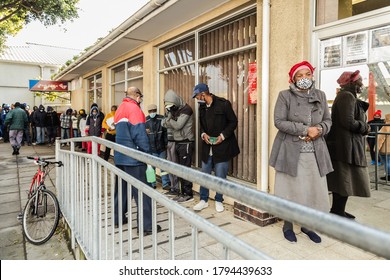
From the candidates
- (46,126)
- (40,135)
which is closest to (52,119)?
(46,126)

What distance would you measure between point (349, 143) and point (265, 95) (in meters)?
1.11

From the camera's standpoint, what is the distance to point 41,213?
4176mm

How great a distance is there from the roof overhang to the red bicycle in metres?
2.85

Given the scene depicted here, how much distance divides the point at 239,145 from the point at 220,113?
0.68m

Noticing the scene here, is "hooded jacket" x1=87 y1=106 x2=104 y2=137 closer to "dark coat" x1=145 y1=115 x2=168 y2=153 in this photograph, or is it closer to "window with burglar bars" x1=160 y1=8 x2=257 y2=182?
"dark coat" x1=145 y1=115 x2=168 y2=153

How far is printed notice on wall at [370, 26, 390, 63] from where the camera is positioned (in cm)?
305

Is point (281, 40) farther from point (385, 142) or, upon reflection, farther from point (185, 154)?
point (385, 142)

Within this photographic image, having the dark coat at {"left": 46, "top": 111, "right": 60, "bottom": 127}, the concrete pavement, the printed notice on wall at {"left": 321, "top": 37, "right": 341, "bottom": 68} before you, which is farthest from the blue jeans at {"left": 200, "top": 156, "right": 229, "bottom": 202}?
the dark coat at {"left": 46, "top": 111, "right": 60, "bottom": 127}

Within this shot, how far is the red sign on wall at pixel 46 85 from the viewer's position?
14703 millimetres

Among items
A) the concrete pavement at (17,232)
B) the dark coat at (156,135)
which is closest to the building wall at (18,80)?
the concrete pavement at (17,232)

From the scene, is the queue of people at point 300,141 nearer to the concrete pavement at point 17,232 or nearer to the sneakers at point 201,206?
the sneakers at point 201,206
